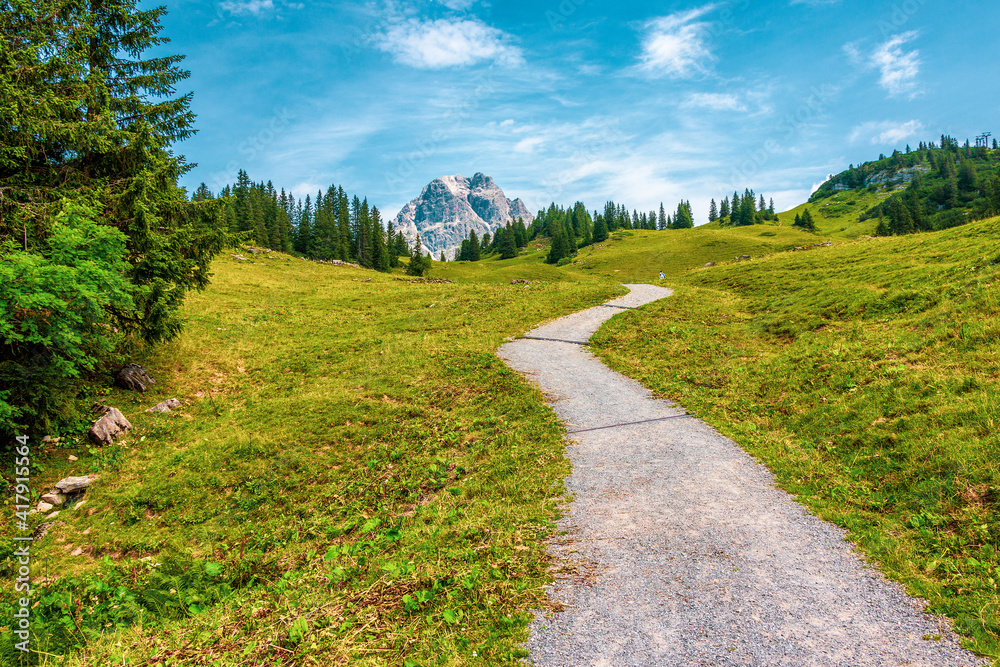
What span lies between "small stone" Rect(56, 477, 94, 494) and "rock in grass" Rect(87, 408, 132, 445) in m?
2.00

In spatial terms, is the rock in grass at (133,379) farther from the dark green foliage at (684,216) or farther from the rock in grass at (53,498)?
the dark green foliage at (684,216)

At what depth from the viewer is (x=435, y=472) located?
10.1 metres

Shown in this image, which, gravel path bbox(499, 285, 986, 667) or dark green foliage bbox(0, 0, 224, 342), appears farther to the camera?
dark green foliage bbox(0, 0, 224, 342)

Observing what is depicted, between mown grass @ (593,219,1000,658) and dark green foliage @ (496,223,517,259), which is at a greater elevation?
dark green foliage @ (496,223,517,259)

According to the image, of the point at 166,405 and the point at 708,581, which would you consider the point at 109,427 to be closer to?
the point at 166,405

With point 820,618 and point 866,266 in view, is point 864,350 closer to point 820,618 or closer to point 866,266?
point 820,618

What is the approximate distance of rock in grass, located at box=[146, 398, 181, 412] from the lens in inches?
A: 567

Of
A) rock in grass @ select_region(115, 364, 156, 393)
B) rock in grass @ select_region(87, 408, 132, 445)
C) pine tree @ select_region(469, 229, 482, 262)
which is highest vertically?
pine tree @ select_region(469, 229, 482, 262)

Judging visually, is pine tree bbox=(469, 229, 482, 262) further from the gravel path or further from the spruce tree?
the gravel path

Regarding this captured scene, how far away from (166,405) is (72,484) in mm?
4561

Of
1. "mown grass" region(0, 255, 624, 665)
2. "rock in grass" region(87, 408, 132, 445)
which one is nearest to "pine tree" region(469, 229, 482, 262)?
→ "mown grass" region(0, 255, 624, 665)

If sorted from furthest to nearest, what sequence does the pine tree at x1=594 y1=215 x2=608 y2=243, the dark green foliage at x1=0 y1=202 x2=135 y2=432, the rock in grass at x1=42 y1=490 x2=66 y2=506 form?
the pine tree at x1=594 y1=215 x2=608 y2=243 < the rock in grass at x1=42 y1=490 x2=66 y2=506 < the dark green foliage at x1=0 y1=202 x2=135 y2=432
